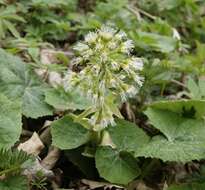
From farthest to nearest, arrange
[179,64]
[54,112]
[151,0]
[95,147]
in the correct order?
[151,0] → [179,64] → [54,112] → [95,147]

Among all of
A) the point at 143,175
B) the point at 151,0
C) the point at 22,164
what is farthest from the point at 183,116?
the point at 151,0

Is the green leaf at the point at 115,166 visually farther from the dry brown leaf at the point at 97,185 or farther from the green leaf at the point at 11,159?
the green leaf at the point at 11,159

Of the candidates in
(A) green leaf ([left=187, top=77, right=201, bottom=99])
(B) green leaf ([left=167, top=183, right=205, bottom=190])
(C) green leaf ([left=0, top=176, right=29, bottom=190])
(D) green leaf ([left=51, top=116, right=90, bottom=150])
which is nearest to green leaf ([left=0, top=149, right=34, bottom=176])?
(C) green leaf ([left=0, top=176, right=29, bottom=190])

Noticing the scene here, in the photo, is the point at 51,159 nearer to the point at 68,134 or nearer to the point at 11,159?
the point at 68,134

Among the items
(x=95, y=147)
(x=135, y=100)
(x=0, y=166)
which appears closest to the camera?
(x=0, y=166)

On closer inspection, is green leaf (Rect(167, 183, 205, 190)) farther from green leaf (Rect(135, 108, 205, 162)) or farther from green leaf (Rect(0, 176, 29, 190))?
green leaf (Rect(0, 176, 29, 190))

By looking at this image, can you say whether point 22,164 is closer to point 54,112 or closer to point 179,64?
point 54,112
